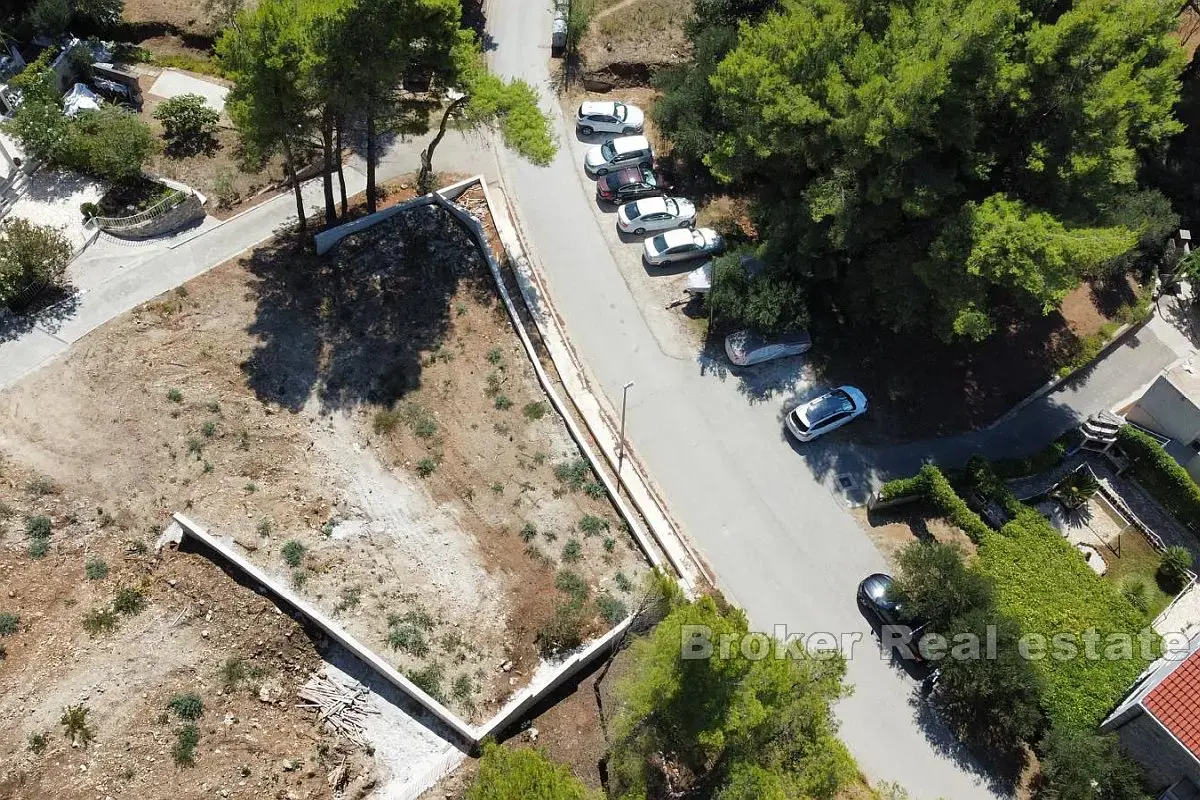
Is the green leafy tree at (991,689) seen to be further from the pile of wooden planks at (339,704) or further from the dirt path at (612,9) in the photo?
the dirt path at (612,9)

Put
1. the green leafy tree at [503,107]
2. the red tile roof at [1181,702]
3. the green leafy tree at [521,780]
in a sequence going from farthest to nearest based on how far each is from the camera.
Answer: the green leafy tree at [503,107] → the red tile roof at [1181,702] → the green leafy tree at [521,780]

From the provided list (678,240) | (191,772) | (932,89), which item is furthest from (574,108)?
(191,772)

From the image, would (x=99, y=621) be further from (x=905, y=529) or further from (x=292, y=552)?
(x=905, y=529)

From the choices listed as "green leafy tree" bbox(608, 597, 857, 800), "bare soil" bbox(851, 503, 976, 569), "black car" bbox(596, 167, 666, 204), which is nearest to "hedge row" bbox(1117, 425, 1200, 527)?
"bare soil" bbox(851, 503, 976, 569)

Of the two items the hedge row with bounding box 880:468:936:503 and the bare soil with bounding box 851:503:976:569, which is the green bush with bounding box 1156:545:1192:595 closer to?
the bare soil with bounding box 851:503:976:569

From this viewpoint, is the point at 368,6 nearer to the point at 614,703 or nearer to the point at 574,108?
the point at 574,108

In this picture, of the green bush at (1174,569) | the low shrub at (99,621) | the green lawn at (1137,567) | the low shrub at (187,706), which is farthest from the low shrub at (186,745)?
the green bush at (1174,569)
